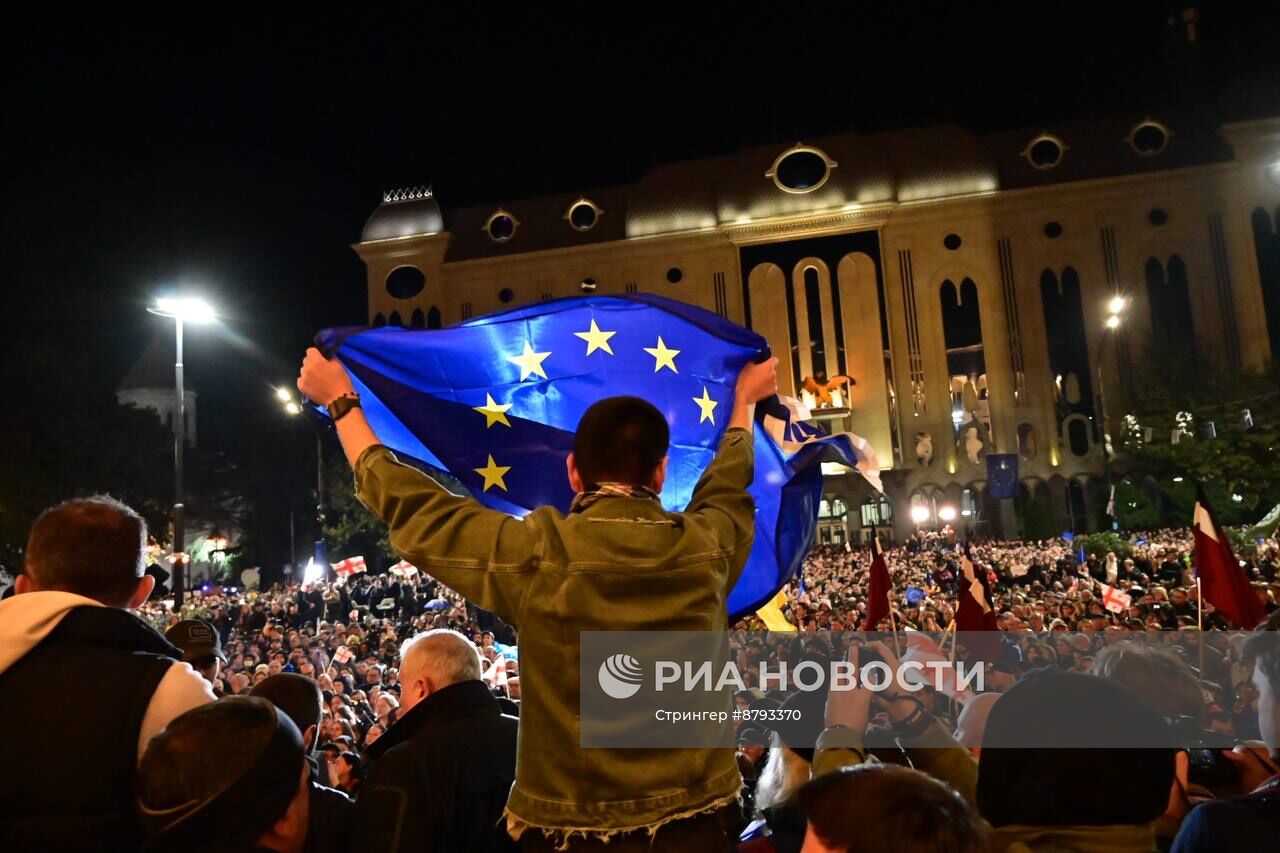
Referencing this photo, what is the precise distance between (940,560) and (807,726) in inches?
993

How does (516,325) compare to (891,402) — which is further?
(891,402)

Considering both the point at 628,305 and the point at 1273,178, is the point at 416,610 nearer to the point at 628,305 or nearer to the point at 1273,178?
the point at 628,305

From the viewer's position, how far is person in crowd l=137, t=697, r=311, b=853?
204 centimetres

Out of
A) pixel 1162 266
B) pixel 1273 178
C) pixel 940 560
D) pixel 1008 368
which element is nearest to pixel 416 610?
pixel 940 560

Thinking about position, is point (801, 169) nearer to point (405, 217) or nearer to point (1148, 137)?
point (1148, 137)

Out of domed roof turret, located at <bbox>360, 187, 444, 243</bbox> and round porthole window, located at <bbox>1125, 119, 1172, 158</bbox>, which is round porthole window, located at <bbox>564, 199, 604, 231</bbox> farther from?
round porthole window, located at <bbox>1125, 119, 1172, 158</bbox>

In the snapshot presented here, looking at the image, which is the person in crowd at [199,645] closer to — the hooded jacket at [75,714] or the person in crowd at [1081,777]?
the hooded jacket at [75,714]

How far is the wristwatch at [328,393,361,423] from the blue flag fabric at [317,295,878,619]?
210 centimetres

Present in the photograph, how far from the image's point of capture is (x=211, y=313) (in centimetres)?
1936

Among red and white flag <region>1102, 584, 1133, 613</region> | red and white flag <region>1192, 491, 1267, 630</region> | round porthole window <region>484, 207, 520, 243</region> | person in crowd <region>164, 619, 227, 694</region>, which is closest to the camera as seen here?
person in crowd <region>164, 619, 227, 694</region>

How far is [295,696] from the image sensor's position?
12.5 ft

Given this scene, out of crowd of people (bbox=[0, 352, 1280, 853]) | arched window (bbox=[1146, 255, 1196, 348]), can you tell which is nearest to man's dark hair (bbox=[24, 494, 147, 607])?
crowd of people (bbox=[0, 352, 1280, 853])

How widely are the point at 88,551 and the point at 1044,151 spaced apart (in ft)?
171

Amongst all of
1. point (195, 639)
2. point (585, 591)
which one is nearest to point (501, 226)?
point (195, 639)
